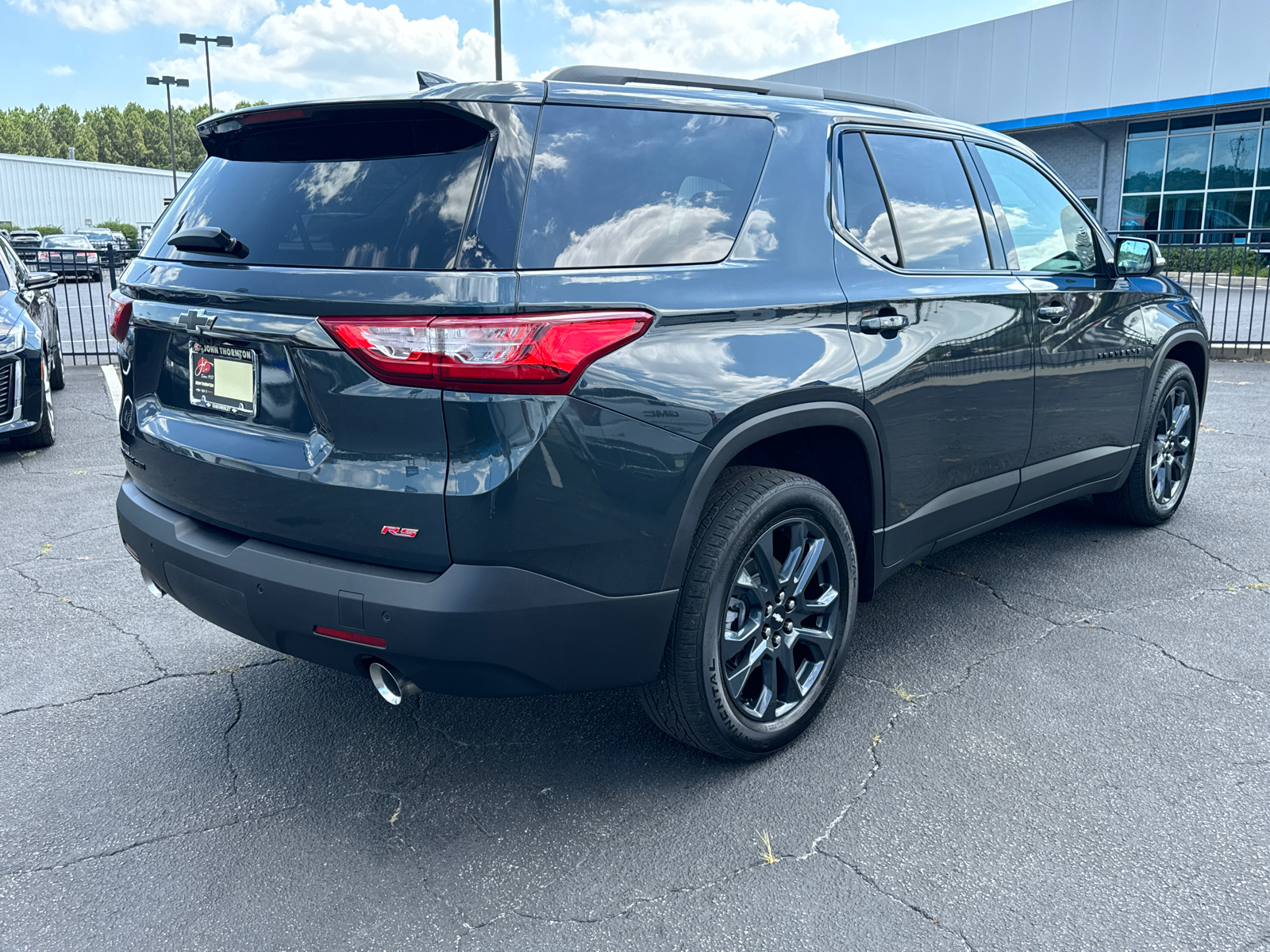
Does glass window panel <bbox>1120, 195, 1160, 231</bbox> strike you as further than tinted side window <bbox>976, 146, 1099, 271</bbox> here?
Yes

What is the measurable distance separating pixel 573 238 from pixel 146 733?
6.93 feet

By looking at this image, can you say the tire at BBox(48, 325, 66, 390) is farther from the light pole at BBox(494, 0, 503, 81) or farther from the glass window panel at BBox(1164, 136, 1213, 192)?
the glass window panel at BBox(1164, 136, 1213, 192)

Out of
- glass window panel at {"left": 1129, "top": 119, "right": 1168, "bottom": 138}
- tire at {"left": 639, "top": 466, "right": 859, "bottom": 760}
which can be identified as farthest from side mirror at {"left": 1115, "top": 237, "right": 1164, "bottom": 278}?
glass window panel at {"left": 1129, "top": 119, "right": 1168, "bottom": 138}

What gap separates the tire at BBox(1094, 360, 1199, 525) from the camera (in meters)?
4.90

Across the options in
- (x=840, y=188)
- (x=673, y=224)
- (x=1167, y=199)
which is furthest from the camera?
(x=1167, y=199)

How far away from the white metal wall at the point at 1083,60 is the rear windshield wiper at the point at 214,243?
1168 inches

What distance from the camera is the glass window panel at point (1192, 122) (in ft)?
92.0

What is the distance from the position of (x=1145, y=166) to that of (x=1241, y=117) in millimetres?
3047

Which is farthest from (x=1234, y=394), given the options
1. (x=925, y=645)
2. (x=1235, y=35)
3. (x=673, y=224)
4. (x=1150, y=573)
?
(x=1235, y=35)

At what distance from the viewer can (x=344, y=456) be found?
Answer: 2379mm

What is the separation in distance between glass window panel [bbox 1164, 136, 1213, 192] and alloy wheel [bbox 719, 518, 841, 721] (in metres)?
30.5

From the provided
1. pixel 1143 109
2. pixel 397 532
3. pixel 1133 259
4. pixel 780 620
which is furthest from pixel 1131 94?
pixel 397 532

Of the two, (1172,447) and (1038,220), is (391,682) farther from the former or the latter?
(1172,447)

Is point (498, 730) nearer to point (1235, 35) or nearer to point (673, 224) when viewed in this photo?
point (673, 224)
